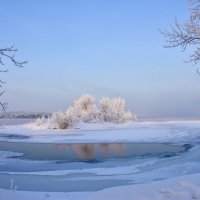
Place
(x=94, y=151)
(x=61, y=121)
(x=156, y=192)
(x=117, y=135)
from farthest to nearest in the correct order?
(x=61, y=121), (x=117, y=135), (x=94, y=151), (x=156, y=192)

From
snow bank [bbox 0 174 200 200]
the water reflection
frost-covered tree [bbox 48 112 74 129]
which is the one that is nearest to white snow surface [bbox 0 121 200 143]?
frost-covered tree [bbox 48 112 74 129]

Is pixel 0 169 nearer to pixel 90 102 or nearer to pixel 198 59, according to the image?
pixel 198 59

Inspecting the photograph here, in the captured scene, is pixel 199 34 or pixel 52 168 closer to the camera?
pixel 199 34

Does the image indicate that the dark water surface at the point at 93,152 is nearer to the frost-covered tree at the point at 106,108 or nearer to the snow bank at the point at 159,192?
the snow bank at the point at 159,192

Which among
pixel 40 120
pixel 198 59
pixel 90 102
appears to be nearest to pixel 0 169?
pixel 198 59

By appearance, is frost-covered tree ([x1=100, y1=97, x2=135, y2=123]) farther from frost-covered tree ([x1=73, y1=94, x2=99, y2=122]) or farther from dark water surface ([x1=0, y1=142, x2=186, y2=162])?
dark water surface ([x1=0, y1=142, x2=186, y2=162])

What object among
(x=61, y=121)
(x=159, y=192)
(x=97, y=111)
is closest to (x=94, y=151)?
(x=159, y=192)

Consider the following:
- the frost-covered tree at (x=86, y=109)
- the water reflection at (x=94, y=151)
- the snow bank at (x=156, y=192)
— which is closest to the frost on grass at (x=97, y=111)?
the frost-covered tree at (x=86, y=109)

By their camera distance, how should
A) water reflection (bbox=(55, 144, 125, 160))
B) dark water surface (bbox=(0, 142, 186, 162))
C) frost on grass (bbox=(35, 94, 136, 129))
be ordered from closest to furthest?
dark water surface (bbox=(0, 142, 186, 162))
water reflection (bbox=(55, 144, 125, 160))
frost on grass (bbox=(35, 94, 136, 129))

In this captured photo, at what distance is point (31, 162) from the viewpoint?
22.7 metres

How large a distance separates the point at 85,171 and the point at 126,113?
62799 millimetres

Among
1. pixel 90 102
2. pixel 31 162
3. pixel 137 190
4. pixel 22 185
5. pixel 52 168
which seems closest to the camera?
pixel 137 190

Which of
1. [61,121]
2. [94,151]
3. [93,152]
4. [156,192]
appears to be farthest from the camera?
[61,121]

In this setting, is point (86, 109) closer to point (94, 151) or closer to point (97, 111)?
point (97, 111)
